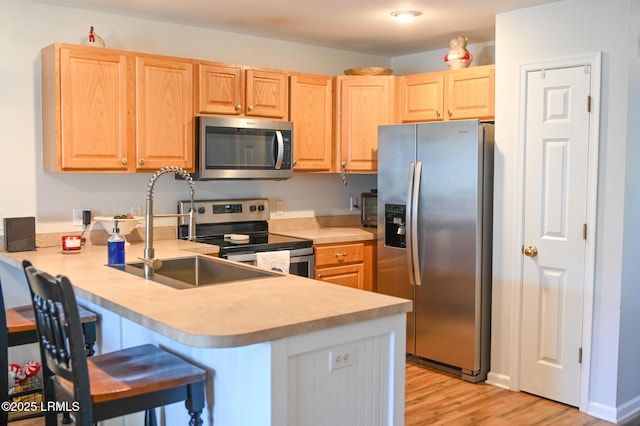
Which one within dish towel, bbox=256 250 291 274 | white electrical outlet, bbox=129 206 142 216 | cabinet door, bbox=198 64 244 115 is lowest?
dish towel, bbox=256 250 291 274

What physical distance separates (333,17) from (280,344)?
112 inches

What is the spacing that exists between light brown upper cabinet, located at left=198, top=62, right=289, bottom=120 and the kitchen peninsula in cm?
191

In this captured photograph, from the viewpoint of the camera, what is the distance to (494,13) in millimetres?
4020

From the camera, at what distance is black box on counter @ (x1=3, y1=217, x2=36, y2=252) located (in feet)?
12.0

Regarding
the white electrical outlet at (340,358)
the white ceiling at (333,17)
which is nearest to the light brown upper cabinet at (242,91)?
the white ceiling at (333,17)

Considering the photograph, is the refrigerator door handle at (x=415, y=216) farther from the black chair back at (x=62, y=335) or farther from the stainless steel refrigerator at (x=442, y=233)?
the black chair back at (x=62, y=335)

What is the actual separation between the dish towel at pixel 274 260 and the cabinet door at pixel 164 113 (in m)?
0.76

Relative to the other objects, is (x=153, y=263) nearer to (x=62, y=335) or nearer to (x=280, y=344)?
(x=62, y=335)

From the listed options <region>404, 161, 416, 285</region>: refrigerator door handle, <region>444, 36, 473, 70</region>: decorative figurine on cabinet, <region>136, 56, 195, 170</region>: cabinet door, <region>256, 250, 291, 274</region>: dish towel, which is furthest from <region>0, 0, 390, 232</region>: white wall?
<region>444, 36, 473, 70</region>: decorative figurine on cabinet

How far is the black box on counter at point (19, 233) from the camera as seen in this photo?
12.0 feet

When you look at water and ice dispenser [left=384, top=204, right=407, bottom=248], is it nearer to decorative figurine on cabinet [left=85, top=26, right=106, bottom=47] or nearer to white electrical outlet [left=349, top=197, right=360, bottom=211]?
white electrical outlet [left=349, top=197, right=360, bottom=211]

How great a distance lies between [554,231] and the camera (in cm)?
375

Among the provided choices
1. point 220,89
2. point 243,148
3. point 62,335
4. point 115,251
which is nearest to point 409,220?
point 243,148

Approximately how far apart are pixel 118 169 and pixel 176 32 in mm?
1160
